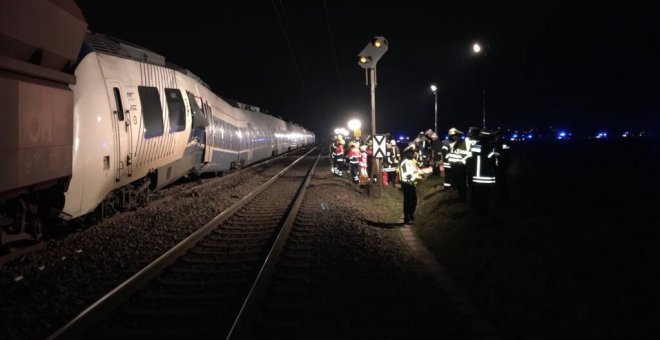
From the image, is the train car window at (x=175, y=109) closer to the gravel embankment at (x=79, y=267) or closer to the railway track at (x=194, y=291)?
the gravel embankment at (x=79, y=267)

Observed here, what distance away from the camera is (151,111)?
1100cm

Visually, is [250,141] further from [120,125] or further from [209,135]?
[120,125]

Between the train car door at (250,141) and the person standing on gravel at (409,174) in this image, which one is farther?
the train car door at (250,141)

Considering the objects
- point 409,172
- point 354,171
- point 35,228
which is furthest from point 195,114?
point 354,171

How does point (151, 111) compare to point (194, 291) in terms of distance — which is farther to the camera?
point (151, 111)

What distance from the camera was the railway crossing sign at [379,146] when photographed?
16.0m

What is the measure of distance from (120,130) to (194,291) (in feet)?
14.0


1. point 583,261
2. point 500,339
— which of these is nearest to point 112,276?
point 500,339

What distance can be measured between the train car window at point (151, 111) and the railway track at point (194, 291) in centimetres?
258

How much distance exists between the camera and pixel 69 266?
7.14 meters

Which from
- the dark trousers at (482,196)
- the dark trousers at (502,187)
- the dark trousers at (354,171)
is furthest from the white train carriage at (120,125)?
the dark trousers at (354,171)

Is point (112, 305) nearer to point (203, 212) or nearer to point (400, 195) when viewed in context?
point (203, 212)

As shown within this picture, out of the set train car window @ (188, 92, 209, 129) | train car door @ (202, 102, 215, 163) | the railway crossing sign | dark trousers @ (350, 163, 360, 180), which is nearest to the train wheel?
train car window @ (188, 92, 209, 129)

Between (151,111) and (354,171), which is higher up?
(151,111)
